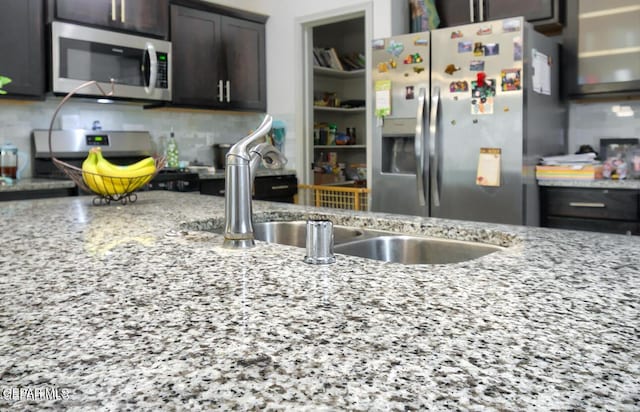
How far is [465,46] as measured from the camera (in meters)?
3.21

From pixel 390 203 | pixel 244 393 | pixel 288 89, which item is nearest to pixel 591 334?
pixel 244 393

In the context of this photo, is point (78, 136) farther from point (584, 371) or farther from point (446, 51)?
point (584, 371)

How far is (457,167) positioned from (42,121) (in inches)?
108

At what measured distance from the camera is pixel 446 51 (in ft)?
10.8

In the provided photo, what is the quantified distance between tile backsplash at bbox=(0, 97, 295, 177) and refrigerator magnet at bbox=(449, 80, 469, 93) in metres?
1.77

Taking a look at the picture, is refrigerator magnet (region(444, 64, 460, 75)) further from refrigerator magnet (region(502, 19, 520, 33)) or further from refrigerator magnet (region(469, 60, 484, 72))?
refrigerator magnet (region(502, 19, 520, 33))

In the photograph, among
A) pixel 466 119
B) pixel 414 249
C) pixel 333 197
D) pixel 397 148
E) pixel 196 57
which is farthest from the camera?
pixel 333 197

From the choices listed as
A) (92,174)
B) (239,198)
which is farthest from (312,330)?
(92,174)

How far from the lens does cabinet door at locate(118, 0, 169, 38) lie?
377 centimetres

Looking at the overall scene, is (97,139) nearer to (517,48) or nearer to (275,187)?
(275,187)

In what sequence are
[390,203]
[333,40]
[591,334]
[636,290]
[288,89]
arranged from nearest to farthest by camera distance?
[591,334] < [636,290] < [390,203] < [288,89] < [333,40]

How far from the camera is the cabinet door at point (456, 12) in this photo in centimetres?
362

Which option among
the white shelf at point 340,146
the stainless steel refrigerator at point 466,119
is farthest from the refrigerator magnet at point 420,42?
the white shelf at point 340,146

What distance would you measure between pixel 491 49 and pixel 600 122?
1.01m
